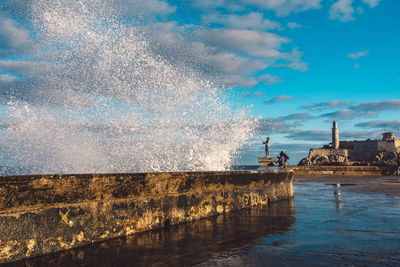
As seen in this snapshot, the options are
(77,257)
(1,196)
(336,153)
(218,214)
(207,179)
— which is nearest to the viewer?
(1,196)

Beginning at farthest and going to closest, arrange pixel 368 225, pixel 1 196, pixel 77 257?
1. pixel 368 225
2. pixel 77 257
3. pixel 1 196

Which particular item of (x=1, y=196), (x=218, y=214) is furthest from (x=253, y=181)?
(x=1, y=196)

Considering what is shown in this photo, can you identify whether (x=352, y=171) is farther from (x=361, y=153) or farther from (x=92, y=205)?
(x=361, y=153)

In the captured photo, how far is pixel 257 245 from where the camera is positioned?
110 inches

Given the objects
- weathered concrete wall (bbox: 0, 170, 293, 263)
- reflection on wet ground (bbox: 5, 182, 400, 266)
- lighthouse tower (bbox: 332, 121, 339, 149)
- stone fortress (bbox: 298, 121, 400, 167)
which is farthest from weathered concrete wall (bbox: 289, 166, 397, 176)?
lighthouse tower (bbox: 332, 121, 339, 149)

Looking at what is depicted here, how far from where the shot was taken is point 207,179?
4188 mm

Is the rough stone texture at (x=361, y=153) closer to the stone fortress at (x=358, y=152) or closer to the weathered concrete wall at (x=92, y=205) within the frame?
the stone fortress at (x=358, y=152)

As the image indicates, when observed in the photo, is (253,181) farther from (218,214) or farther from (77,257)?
(77,257)

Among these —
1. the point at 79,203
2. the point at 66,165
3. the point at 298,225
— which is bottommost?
the point at 298,225

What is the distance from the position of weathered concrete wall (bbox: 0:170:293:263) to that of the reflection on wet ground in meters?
0.13

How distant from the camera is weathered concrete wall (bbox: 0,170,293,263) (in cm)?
237

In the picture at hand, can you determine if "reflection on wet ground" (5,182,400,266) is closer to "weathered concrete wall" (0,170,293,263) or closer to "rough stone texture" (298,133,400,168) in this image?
"weathered concrete wall" (0,170,293,263)

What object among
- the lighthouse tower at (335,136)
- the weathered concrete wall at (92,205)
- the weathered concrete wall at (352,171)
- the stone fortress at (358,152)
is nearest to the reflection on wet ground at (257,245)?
the weathered concrete wall at (92,205)

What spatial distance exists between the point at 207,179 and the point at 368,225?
200 centimetres
